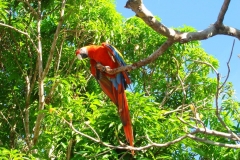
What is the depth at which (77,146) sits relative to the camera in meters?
3.89

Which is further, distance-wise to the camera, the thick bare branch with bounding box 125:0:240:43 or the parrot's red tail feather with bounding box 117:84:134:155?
the parrot's red tail feather with bounding box 117:84:134:155

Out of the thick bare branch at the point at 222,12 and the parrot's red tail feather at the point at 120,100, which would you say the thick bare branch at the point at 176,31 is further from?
the parrot's red tail feather at the point at 120,100

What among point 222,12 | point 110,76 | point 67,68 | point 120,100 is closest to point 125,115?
point 120,100

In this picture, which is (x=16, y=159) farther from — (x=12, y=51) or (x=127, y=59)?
(x=127, y=59)

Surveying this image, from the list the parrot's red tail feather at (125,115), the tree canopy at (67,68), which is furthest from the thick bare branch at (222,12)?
the tree canopy at (67,68)

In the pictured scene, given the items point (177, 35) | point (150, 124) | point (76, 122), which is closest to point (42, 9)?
point (76, 122)

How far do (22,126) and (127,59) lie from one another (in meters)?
1.83

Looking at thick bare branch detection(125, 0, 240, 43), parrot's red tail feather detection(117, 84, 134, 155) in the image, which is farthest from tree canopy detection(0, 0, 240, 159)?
thick bare branch detection(125, 0, 240, 43)

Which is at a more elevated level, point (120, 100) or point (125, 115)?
point (120, 100)

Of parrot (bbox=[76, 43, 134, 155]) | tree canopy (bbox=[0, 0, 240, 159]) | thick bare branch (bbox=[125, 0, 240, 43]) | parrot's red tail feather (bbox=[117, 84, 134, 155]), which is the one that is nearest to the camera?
thick bare branch (bbox=[125, 0, 240, 43])

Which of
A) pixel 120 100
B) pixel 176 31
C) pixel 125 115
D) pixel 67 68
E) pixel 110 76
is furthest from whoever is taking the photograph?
pixel 67 68

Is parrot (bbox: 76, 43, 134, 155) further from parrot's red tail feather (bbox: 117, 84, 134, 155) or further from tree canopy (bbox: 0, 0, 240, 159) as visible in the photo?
tree canopy (bbox: 0, 0, 240, 159)

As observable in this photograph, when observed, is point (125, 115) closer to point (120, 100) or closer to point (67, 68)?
point (120, 100)

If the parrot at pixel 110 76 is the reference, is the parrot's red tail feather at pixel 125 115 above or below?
below
